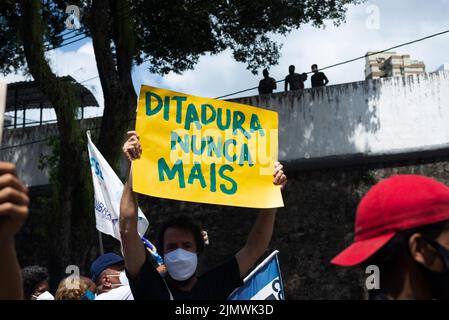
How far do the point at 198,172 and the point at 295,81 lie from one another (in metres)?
9.51

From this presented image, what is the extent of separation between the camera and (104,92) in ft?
33.4

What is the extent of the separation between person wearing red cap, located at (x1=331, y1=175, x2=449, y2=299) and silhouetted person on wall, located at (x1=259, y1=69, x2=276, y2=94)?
11345 millimetres

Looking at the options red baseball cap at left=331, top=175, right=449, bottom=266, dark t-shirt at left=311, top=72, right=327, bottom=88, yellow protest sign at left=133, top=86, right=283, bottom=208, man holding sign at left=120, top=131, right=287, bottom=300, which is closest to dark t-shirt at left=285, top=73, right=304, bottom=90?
dark t-shirt at left=311, top=72, right=327, bottom=88

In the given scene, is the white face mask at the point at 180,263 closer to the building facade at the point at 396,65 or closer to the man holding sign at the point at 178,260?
the man holding sign at the point at 178,260

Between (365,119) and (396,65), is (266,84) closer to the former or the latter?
(365,119)

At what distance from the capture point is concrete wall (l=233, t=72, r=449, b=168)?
11.8 m

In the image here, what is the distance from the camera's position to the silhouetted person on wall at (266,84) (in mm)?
12883

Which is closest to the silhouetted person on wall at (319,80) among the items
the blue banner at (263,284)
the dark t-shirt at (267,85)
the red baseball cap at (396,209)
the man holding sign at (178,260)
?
the dark t-shirt at (267,85)

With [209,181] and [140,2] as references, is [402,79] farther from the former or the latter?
[209,181]

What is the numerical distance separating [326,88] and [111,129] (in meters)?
4.20

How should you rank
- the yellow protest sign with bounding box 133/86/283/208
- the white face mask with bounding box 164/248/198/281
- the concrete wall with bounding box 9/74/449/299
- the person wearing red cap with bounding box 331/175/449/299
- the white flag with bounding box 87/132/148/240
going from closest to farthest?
1. the person wearing red cap with bounding box 331/175/449/299
2. the white face mask with bounding box 164/248/198/281
3. the yellow protest sign with bounding box 133/86/283/208
4. the white flag with bounding box 87/132/148/240
5. the concrete wall with bounding box 9/74/449/299

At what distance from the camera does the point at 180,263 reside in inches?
117

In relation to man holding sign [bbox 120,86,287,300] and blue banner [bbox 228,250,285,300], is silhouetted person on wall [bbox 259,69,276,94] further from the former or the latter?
man holding sign [bbox 120,86,287,300]

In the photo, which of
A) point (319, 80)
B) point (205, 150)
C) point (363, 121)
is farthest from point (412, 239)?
point (319, 80)
